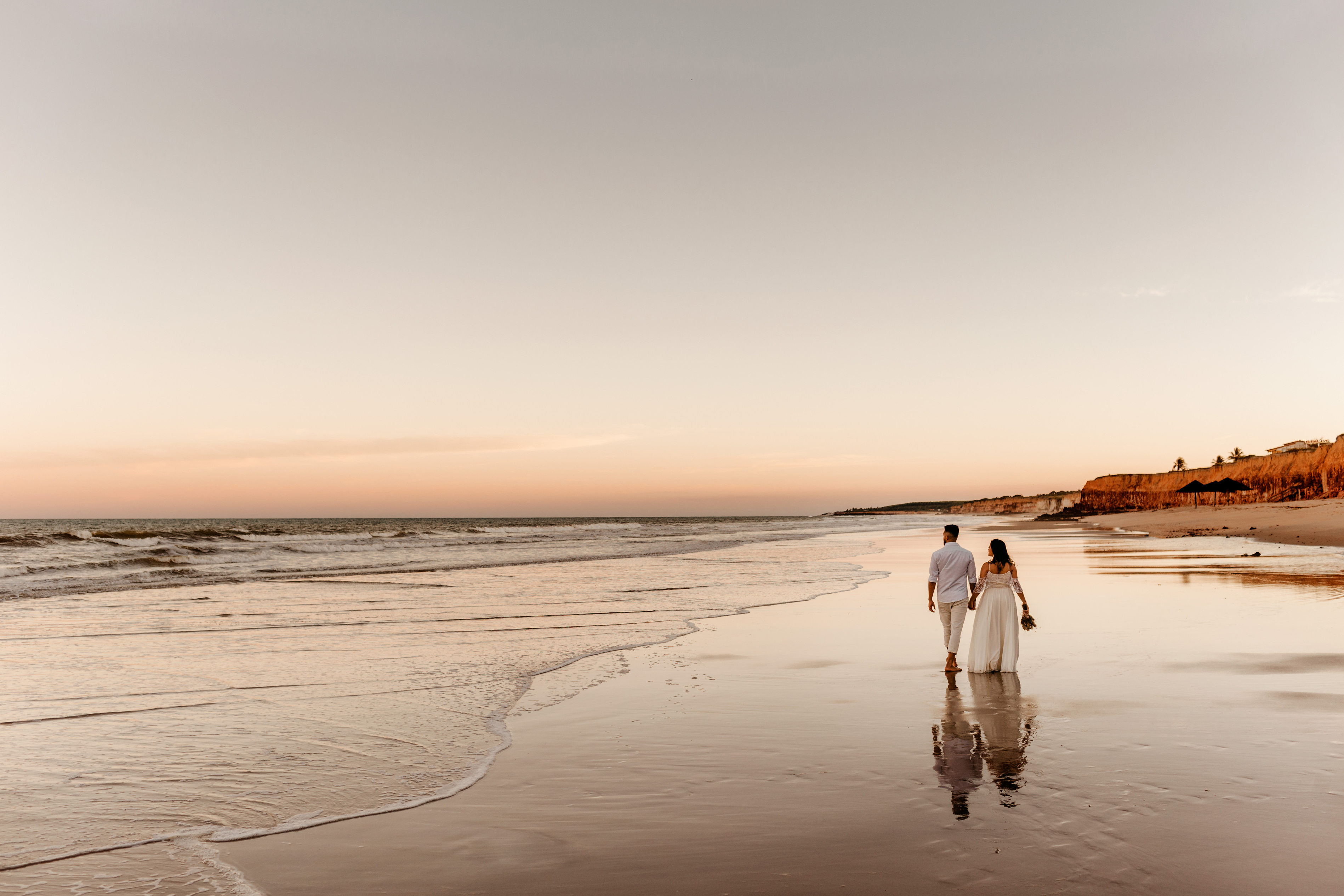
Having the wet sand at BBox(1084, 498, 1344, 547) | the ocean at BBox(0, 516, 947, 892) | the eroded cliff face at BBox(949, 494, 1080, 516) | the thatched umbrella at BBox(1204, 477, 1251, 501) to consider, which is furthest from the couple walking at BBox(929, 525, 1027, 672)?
the eroded cliff face at BBox(949, 494, 1080, 516)

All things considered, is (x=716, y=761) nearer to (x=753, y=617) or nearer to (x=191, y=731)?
(x=191, y=731)

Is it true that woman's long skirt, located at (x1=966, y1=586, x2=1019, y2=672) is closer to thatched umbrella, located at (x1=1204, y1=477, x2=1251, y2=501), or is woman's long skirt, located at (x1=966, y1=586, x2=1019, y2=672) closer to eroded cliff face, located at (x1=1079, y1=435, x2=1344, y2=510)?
thatched umbrella, located at (x1=1204, y1=477, x2=1251, y2=501)

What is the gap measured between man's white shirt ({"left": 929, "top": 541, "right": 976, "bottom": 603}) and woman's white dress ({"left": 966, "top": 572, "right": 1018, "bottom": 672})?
2.25ft

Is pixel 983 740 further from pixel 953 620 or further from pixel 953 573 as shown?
pixel 953 573

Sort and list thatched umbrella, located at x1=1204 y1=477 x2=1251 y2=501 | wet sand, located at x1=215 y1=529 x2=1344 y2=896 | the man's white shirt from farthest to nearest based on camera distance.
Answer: thatched umbrella, located at x1=1204 y1=477 x2=1251 y2=501 → the man's white shirt → wet sand, located at x1=215 y1=529 x2=1344 y2=896

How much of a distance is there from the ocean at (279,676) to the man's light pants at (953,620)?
433 cm

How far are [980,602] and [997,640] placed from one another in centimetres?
52

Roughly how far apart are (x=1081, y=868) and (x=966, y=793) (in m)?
1.26

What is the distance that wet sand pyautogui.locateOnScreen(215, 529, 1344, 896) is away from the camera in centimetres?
452

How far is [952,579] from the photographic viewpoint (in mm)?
10945

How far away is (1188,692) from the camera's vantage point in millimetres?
8695

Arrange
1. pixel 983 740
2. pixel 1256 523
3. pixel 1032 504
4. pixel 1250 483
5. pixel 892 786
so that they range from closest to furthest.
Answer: pixel 892 786
pixel 983 740
pixel 1256 523
pixel 1250 483
pixel 1032 504

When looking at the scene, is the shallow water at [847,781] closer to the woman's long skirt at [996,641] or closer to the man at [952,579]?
the woman's long skirt at [996,641]

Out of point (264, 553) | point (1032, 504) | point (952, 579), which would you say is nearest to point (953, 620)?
point (952, 579)
